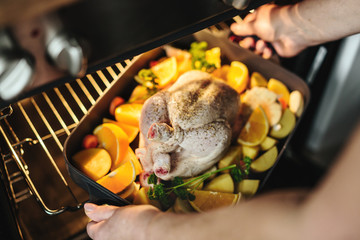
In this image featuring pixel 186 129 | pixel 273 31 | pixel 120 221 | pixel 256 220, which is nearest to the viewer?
pixel 256 220

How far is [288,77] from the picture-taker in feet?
5.02

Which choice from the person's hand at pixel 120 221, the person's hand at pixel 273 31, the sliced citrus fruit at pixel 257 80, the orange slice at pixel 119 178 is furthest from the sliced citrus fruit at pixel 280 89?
the person's hand at pixel 120 221

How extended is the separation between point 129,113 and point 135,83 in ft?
0.72

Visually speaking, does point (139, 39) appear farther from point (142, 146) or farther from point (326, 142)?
point (326, 142)

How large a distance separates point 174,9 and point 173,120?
55 cm

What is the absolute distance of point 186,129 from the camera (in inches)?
44.6

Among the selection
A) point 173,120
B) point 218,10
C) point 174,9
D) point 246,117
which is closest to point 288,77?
point 246,117

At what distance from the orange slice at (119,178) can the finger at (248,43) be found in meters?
0.87

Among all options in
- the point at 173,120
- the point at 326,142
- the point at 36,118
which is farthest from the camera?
the point at 326,142

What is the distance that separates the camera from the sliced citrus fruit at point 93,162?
4.07 feet

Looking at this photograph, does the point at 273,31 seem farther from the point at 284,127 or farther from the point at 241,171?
the point at 241,171

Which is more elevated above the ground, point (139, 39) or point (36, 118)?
point (139, 39)

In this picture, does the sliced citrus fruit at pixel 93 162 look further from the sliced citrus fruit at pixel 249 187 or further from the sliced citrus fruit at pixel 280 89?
the sliced citrus fruit at pixel 280 89

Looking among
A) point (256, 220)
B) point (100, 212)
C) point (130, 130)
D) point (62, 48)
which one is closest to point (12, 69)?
point (62, 48)
